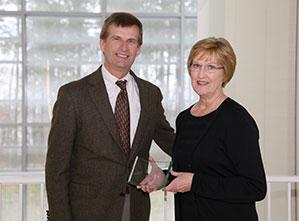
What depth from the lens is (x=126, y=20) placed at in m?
2.17

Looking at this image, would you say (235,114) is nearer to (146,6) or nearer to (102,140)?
(102,140)

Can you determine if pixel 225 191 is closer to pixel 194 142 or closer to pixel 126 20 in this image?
pixel 194 142

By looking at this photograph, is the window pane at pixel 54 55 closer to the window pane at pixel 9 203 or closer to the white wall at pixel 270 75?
the window pane at pixel 9 203

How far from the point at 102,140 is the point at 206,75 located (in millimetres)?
565

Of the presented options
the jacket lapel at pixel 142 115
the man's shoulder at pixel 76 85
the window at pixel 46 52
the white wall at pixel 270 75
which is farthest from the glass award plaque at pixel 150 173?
the window at pixel 46 52

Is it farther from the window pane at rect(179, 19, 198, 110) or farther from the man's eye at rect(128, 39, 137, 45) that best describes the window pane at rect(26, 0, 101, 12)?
the man's eye at rect(128, 39, 137, 45)

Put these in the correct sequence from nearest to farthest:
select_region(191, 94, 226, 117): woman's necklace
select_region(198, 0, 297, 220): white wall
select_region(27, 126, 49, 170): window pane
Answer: select_region(191, 94, 226, 117): woman's necklace, select_region(198, 0, 297, 220): white wall, select_region(27, 126, 49, 170): window pane

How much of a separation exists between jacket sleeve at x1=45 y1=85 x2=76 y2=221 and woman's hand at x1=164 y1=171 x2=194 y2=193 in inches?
19.6

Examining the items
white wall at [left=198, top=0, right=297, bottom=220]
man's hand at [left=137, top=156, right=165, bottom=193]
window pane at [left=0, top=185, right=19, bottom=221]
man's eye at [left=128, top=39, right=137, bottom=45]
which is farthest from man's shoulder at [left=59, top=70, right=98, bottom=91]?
window pane at [left=0, top=185, right=19, bottom=221]

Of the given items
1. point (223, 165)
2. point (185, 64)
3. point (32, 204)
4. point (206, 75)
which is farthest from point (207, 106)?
point (32, 204)

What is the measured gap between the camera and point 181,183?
1.81 m

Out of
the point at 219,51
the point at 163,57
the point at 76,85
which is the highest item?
the point at 163,57

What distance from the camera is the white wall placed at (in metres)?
3.67

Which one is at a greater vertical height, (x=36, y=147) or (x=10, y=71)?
(x=10, y=71)
